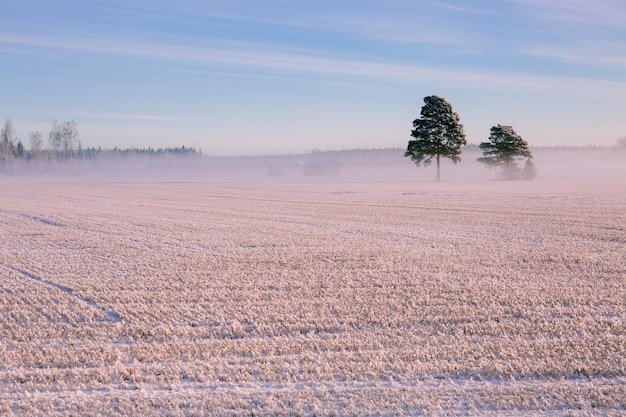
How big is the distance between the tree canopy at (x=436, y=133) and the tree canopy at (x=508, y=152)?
6593 mm

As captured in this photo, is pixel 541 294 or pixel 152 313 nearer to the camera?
pixel 152 313

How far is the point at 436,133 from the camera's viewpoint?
215 feet

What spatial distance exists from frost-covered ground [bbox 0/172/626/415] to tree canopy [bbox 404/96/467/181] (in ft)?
158

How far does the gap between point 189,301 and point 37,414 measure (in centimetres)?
443

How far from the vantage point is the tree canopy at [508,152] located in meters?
69.1

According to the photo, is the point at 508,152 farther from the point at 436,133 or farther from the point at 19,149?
the point at 19,149

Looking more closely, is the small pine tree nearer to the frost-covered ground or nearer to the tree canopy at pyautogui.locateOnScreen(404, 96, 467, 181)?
the tree canopy at pyautogui.locateOnScreen(404, 96, 467, 181)

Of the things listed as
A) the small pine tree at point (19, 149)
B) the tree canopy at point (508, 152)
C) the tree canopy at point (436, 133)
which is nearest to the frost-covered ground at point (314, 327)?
the tree canopy at point (436, 133)

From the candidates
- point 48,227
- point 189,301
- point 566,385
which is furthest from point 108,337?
point 48,227

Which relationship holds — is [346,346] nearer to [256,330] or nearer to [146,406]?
[256,330]

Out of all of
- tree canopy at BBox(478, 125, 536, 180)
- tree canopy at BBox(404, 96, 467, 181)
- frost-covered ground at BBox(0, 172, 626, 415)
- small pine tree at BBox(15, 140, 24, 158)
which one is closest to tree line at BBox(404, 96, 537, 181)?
tree canopy at BBox(404, 96, 467, 181)

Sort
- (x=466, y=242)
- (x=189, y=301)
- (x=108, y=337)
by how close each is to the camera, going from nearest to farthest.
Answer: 1. (x=108, y=337)
2. (x=189, y=301)
3. (x=466, y=242)

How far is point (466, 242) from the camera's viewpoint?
17.3 metres

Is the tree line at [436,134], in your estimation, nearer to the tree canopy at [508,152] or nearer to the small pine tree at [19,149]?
the tree canopy at [508,152]
